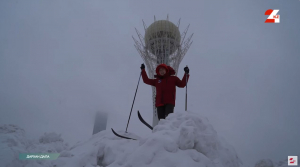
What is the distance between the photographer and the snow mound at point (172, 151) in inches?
81.0

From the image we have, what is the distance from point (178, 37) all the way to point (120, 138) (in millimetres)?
14560

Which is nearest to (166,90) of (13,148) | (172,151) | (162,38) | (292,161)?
(172,151)

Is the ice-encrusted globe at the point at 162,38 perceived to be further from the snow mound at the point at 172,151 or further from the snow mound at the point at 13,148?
the snow mound at the point at 172,151

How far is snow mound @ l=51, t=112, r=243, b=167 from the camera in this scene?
2.06 meters

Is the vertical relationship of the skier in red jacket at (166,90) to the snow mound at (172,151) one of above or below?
above

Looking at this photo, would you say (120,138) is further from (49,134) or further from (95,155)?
(49,134)

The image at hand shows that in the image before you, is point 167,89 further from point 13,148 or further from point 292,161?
point 13,148

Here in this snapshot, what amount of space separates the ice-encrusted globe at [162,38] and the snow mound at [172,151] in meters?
12.4

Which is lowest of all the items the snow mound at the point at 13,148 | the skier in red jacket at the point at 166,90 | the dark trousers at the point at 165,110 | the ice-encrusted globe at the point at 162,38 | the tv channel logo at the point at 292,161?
the tv channel logo at the point at 292,161

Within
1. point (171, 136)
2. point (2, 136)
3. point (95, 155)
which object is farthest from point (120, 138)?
point (2, 136)

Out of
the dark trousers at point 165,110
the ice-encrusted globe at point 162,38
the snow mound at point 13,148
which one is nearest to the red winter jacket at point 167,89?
the dark trousers at point 165,110

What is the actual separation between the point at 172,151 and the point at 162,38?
14.2 meters

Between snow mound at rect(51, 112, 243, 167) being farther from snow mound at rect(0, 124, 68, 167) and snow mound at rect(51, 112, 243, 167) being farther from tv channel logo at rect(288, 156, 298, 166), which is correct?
tv channel logo at rect(288, 156, 298, 166)

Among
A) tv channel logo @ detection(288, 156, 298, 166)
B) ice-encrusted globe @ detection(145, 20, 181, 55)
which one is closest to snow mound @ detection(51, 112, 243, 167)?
tv channel logo @ detection(288, 156, 298, 166)
